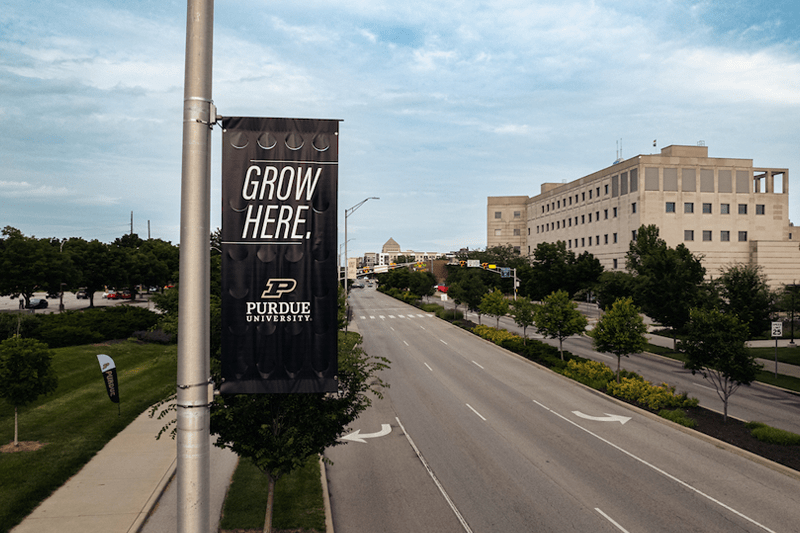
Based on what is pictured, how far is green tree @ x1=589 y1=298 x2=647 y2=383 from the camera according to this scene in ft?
80.6

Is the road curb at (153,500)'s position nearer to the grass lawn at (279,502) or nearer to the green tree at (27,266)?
the grass lawn at (279,502)

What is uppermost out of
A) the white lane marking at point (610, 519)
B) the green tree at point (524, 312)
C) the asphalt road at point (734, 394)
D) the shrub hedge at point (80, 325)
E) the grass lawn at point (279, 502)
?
the green tree at point (524, 312)

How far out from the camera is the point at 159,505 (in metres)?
11.6

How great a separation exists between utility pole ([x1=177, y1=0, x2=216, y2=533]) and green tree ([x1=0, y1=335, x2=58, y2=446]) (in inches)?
556

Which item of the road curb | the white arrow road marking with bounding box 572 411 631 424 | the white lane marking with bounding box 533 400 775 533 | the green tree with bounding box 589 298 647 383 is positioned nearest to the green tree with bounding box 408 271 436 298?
the green tree with bounding box 589 298 647 383

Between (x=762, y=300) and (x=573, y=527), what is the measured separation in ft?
105

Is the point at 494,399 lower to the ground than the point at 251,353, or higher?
lower

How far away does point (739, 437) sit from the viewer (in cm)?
1716

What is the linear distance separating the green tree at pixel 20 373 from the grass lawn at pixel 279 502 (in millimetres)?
6441

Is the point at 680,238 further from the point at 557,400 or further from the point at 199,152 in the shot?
the point at 199,152

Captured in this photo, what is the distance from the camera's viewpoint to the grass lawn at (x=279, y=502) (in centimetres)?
1067

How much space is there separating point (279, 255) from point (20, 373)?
45.7 ft

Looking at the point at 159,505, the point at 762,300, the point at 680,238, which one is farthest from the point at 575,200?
the point at 159,505

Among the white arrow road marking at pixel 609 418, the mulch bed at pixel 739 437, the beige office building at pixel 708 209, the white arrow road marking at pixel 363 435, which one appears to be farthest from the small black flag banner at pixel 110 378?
the beige office building at pixel 708 209
